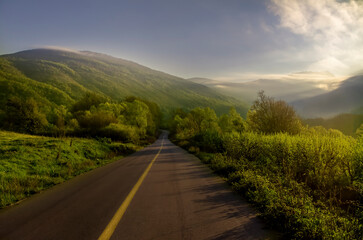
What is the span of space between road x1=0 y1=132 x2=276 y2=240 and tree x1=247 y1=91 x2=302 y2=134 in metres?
11.5

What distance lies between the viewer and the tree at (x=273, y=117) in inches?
651

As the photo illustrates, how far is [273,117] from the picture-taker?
17484 mm

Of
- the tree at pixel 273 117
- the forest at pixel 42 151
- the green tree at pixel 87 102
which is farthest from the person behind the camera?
the green tree at pixel 87 102

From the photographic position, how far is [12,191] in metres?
7.25

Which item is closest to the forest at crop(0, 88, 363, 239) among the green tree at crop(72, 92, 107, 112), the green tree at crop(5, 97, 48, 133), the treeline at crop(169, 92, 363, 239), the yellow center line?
the treeline at crop(169, 92, 363, 239)

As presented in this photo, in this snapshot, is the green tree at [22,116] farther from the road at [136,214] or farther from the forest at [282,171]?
the road at [136,214]

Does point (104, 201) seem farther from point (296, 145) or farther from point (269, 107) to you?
point (269, 107)

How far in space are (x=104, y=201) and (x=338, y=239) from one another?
555cm

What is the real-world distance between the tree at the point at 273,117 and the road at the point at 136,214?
11457 mm

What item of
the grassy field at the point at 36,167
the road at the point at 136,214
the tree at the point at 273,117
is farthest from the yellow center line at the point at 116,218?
the tree at the point at 273,117

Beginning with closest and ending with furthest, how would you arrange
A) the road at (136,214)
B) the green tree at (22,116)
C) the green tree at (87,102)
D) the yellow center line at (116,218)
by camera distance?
the yellow center line at (116,218)
the road at (136,214)
the green tree at (22,116)
the green tree at (87,102)

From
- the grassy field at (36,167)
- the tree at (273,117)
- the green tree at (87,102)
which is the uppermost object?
the green tree at (87,102)

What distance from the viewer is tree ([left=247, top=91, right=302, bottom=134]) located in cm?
1653

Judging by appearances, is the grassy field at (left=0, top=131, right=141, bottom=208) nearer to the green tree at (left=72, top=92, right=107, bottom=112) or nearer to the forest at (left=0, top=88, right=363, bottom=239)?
the forest at (left=0, top=88, right=363, bottom=239)
